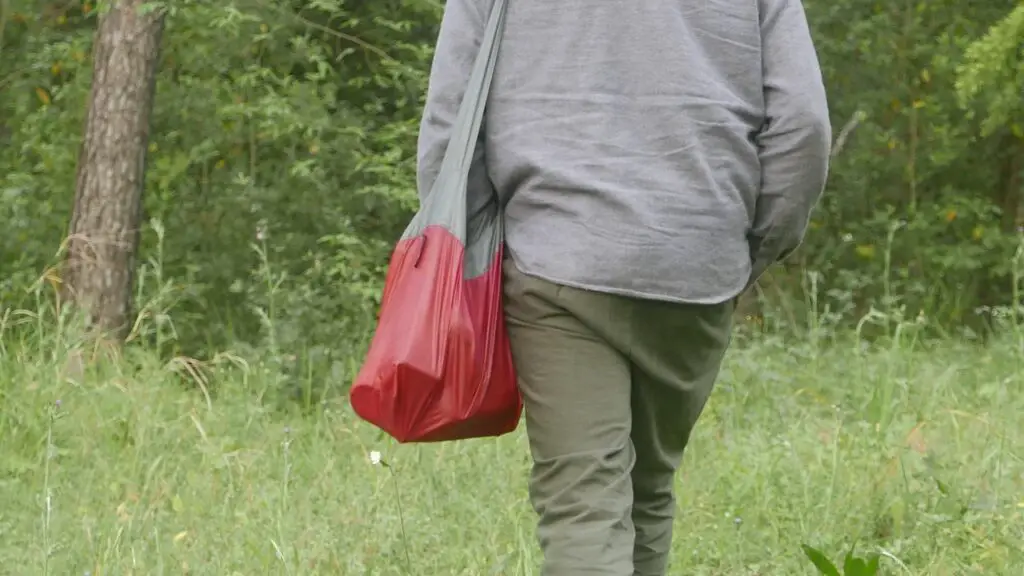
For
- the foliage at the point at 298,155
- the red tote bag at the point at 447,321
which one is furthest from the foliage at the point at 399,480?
the red tote bag at the point at 447,321

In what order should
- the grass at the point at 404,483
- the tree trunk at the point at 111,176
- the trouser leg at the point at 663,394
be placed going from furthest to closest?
the tree trunk at the point at 111,176
the grass at the point at 404,483
the trouser leg at the point at 663,394

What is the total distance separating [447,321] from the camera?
7.73 feet

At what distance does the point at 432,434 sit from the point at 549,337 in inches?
11.0

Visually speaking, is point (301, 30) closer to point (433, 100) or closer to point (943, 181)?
point (433, 100)

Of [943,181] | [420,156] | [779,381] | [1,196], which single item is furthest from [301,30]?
[943,181]

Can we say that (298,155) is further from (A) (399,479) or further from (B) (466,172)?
(B) (466,172)

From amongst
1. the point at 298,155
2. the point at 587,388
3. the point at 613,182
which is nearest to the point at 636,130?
the point at 613,182

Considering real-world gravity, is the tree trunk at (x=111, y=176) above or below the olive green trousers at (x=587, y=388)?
below

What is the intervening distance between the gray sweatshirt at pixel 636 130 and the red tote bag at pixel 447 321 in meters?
0.06

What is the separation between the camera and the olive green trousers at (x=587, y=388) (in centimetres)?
239

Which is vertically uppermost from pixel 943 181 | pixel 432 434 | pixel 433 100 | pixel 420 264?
pixel 433 100

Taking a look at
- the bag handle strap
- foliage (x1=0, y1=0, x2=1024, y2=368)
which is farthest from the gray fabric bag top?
foliage (x1=0, y1=0, x2=1024, y2=368)

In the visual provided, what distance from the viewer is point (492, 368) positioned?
2.44m

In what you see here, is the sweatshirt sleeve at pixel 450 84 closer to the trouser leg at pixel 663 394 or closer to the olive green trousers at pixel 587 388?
the olive green trousers at pixel 587 388
